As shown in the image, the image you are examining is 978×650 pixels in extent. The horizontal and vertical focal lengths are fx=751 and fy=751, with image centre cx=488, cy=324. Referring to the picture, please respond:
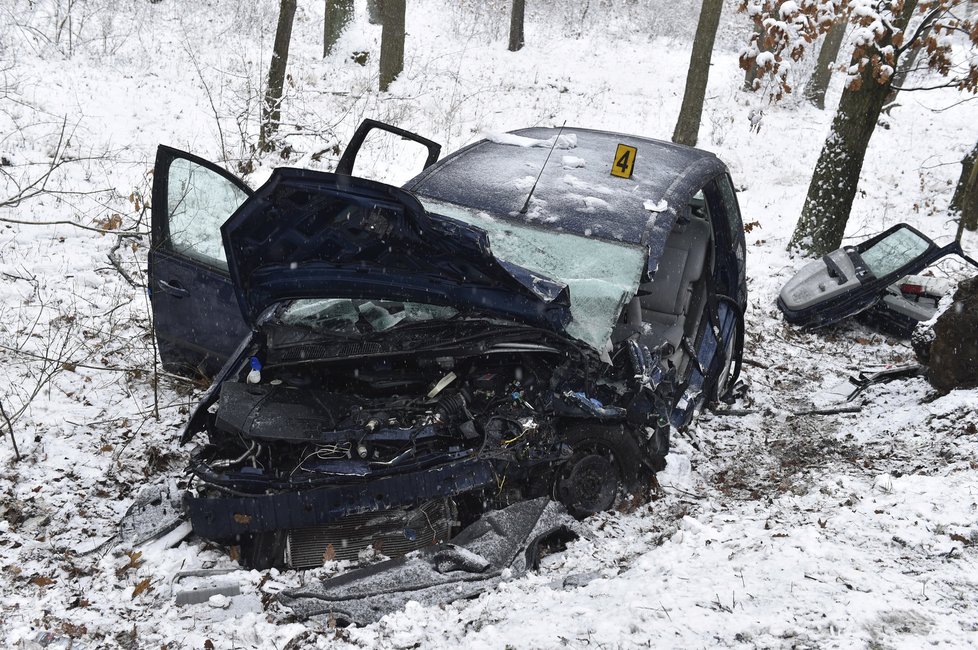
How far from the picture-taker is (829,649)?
2.82 metres

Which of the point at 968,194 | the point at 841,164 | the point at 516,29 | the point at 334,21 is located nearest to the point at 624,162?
the point at 841,164

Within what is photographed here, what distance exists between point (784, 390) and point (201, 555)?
5.05 meters

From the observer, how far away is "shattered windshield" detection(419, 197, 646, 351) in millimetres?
3915

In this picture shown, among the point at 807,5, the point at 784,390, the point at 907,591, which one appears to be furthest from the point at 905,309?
the point at 907,591

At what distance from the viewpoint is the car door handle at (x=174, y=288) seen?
5.08 m

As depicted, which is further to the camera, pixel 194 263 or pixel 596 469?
pixel 194 263

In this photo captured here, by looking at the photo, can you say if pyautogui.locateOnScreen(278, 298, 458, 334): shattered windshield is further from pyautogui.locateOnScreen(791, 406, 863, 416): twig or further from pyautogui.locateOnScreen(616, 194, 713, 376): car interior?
pyautogui.locateOnScreen(791, 406, 863, 416): twig

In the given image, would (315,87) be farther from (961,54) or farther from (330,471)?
(961,54)

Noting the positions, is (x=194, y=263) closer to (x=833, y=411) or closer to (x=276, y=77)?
(x=833, y=411)

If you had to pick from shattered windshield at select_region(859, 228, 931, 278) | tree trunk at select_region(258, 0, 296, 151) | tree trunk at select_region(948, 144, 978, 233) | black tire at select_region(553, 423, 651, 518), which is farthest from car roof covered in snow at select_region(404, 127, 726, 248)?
tree trunk at select_region(948, 144, 978, 233)

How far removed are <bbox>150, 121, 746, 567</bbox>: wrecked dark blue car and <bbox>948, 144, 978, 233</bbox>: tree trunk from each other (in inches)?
362

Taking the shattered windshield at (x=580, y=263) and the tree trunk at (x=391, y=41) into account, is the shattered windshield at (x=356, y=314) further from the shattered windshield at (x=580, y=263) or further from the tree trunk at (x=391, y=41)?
the tree trunk at (x=391, y=41)

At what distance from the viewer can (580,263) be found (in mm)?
4242

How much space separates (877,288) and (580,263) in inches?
200
